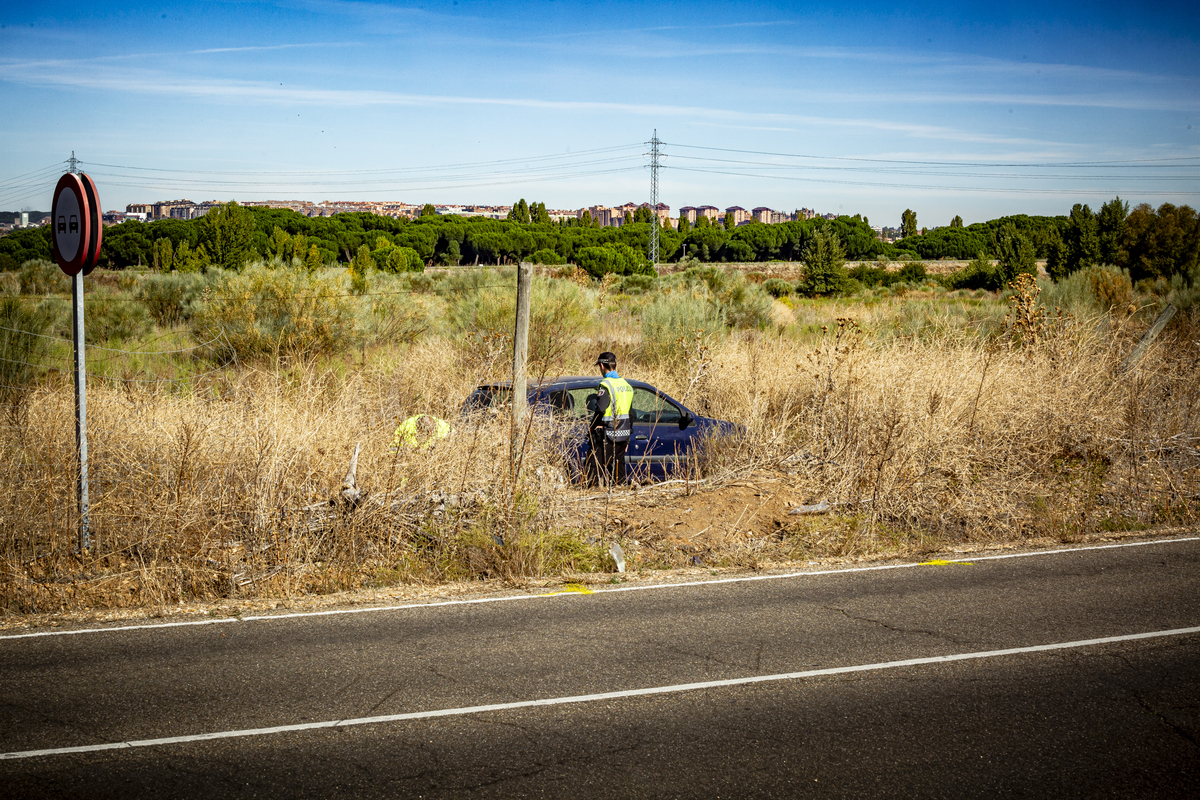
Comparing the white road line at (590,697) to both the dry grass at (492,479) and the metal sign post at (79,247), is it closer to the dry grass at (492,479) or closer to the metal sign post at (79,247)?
the dry grass at (492,479)

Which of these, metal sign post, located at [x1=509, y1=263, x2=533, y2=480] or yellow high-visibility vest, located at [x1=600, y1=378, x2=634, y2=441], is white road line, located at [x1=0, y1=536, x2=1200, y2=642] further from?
yellow high-visibility vest, located at [x1=600, y1=378, x2=634, y2=441]

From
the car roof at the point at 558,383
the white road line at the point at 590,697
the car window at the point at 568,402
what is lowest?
the white road line at the point at 590,697

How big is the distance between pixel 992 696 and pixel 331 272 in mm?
16087

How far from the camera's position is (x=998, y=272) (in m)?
48.5

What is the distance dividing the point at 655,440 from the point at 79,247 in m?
6.24

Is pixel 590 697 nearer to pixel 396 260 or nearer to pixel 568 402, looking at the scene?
pixel 568 402

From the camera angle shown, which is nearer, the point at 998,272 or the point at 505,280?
the point at 505,280

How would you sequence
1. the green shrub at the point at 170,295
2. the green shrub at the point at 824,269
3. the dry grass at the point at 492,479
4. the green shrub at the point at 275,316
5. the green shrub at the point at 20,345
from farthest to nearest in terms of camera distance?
the green shrub at the point at 824,269 → the green shrub at the point at 170,295 → the green shrub at the point at 275,316 → the green shrub at the point at 20,345 → the dry grass at the point at 492,479

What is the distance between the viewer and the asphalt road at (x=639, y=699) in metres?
3.98

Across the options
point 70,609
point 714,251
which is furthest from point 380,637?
point 714,251

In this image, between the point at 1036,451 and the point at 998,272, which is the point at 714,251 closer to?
the point at 998,272

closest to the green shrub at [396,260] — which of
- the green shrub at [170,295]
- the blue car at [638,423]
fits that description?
the green shrub at [170,295]

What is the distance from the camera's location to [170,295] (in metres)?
22.0

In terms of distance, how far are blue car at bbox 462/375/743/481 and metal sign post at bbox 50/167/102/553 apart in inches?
142
